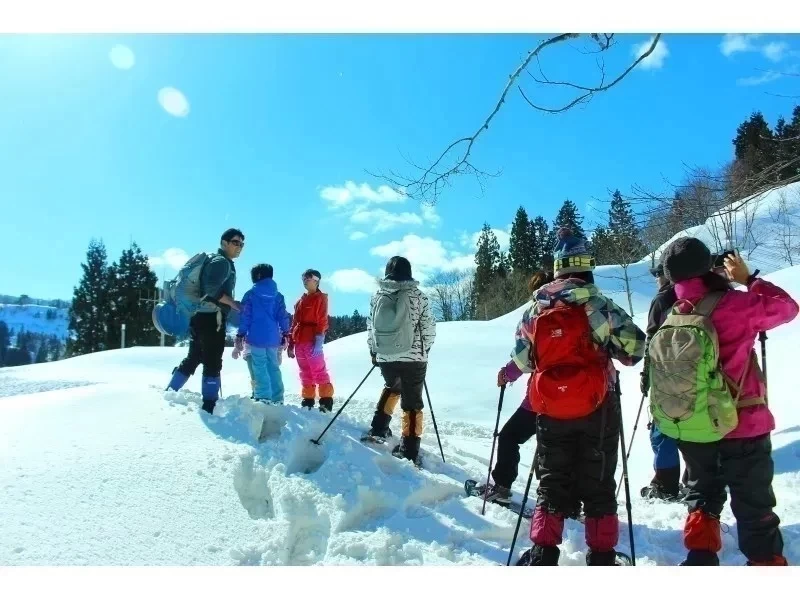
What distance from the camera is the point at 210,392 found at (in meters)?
5.10

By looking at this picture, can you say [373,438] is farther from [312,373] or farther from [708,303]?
[708,303]

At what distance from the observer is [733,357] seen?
305cm

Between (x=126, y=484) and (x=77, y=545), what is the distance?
2.10 feet

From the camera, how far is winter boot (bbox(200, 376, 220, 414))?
16.5 ft

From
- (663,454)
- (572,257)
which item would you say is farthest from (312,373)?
(572,257)

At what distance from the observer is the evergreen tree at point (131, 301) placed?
40656 mm

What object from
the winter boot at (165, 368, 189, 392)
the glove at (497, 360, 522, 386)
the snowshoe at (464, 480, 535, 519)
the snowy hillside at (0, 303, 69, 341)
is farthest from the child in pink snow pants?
the snowy hillside at (0, 303, 69, 341)

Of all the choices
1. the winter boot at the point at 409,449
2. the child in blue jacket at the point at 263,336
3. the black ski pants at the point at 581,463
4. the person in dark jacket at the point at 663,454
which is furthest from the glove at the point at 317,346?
the black ski pants at the point at 581,463

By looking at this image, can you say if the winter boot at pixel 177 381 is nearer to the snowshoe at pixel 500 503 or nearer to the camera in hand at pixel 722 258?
the snowshoe at pixel 500 503

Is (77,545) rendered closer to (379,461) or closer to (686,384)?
(379,461)

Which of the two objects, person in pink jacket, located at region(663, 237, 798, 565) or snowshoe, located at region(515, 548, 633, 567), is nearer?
person in pink jacket, located at region(663, 237, 798, 565)

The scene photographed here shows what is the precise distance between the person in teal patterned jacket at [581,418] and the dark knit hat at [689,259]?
400 mm

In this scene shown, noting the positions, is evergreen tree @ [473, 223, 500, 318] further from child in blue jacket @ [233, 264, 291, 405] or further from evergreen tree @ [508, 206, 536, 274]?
child in blue jacket @ [233, 264, 291, 405]

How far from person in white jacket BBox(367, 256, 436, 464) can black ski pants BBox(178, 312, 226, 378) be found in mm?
1504
